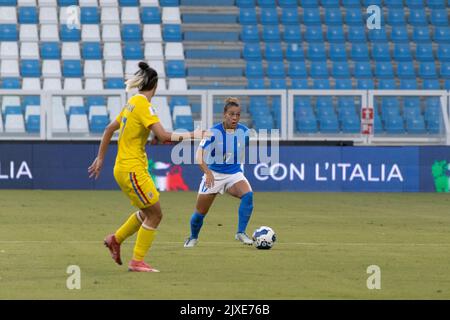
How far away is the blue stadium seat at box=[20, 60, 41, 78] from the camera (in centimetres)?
3541

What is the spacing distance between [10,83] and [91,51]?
302cm

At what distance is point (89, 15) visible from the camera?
37406 millimetres

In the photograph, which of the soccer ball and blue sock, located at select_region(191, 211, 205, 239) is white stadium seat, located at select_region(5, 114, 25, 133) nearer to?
blue sock, located at select_region(191, 211, 205, 239)

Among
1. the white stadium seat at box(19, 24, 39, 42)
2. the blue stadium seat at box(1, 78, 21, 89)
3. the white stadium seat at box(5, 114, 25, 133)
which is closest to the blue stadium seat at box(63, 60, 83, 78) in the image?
the white stadium seat at box(19, 24, 39, 42)

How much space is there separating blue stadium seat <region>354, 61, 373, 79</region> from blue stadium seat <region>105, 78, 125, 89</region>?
7.59m

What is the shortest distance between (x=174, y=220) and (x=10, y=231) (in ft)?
11.8

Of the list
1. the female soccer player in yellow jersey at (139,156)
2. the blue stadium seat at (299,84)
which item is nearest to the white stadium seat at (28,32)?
the blue stadium seat at (299,84)

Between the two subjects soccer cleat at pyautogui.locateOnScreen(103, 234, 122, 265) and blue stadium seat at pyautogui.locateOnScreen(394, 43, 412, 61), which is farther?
blue stadium seat at pyautogui.locateOnScreen(394, 43, 412, 61)

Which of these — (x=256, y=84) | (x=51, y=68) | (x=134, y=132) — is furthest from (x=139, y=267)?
(x=51, y=68)

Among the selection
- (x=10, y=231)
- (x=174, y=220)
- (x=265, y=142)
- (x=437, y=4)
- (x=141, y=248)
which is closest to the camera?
(x=141, y=248)

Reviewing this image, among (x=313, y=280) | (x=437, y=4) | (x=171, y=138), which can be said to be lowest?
(x=313, y=280)

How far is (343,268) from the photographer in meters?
12.3
